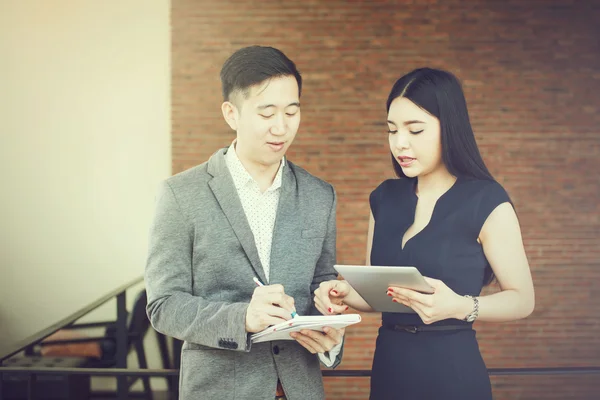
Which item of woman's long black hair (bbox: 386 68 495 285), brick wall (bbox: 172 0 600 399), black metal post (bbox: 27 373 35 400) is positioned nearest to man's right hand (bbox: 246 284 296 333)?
woman's long black hair (bbox: 386 68 495 285)

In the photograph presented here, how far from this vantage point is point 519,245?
172 centimetres

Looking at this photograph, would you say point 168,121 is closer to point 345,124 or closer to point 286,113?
point 345,124

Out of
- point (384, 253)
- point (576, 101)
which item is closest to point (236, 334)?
point (384, 253)

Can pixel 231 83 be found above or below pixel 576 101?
below

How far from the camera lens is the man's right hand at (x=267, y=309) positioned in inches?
58.9

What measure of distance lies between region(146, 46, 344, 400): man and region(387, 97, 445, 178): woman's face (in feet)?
0.86

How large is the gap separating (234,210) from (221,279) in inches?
7.1

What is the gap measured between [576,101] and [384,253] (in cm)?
426

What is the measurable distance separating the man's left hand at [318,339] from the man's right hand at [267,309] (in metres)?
0.12

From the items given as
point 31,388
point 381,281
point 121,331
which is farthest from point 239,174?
point 121,331

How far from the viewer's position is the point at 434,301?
5.26 ft

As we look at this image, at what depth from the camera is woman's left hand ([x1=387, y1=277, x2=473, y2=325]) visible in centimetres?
160

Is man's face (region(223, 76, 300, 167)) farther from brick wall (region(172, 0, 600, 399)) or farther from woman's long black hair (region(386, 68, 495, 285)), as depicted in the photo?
brick wall (region(172, 0, 600, 399))

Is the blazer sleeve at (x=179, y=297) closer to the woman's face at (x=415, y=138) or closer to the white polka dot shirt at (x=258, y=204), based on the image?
the white polka dot shirt at (x=258, y=204)
